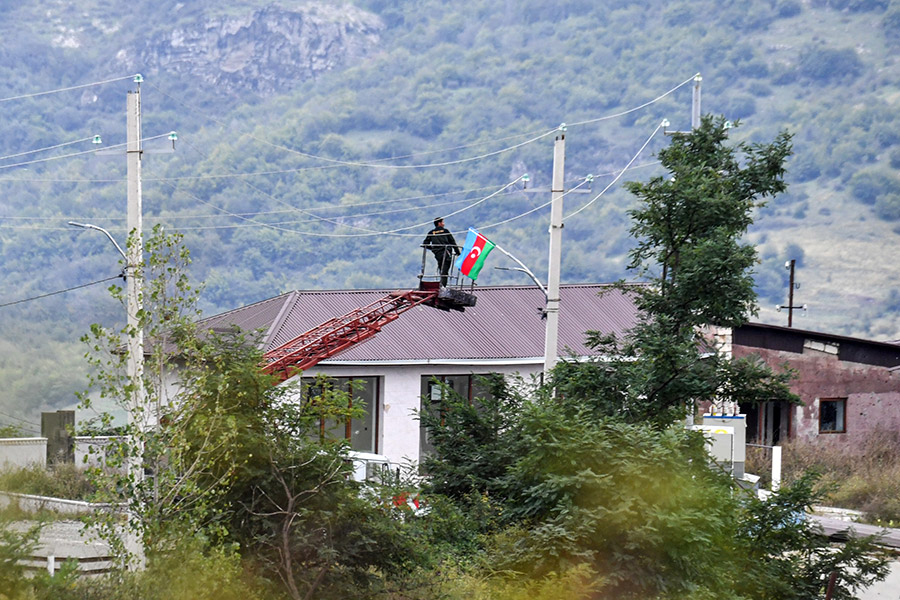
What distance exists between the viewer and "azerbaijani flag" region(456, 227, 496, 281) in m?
25.1

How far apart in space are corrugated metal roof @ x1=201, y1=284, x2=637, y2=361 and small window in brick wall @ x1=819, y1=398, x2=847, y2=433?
7613mm

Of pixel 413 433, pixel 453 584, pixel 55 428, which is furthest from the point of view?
pixel 413 433


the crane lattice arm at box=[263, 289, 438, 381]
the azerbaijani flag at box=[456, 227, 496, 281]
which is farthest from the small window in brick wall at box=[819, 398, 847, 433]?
the crane lattice arm at box=[263, 289, 438, 381]

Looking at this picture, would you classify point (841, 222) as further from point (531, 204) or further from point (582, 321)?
point (582, 321)

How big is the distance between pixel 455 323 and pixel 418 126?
114395mm

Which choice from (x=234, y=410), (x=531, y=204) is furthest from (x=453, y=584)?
(x=531, y=204)

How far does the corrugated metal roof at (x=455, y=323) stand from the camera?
32.1 m

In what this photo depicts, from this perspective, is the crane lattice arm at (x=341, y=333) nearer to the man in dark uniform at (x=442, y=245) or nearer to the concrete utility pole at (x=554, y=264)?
the man in dark uniform at (x=442, y=245)

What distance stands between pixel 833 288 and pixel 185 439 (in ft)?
389

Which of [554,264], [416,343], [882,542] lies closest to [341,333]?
[554,264]

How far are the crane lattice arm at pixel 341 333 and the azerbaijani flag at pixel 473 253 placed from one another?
1077 millimetres

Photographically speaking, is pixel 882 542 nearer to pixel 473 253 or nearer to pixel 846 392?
pixel 473 253

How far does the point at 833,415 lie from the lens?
3906 cm

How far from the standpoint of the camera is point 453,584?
15.1 meters
